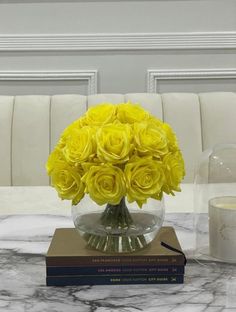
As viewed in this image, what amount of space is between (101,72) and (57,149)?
148cm

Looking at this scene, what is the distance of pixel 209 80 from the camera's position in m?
2.29

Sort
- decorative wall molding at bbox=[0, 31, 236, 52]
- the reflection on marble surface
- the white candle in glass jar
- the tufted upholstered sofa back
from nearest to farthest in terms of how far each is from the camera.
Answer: the reflection on marble surface, the white candle in glass jar, the tufted upholstered sofa back, decorative wall molding at bbox=[0, 31, 236, 52]

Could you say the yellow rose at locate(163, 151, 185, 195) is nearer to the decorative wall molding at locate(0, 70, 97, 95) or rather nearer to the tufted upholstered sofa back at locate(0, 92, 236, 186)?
the tufted upholstered sofa back at locate(0, 92, 236, 186)

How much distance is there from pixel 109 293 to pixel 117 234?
0.10 metres

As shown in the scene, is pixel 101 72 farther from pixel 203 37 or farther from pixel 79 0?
pixel 203 37

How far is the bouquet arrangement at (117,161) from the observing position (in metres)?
0.76

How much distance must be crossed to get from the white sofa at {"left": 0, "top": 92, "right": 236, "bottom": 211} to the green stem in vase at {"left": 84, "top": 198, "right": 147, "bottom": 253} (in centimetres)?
108

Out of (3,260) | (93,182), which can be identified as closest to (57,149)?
(93,182)

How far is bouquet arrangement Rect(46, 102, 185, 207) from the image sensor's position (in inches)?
30.0

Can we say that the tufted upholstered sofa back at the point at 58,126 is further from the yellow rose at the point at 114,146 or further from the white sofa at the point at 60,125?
the yellow rose at the point at 114,146

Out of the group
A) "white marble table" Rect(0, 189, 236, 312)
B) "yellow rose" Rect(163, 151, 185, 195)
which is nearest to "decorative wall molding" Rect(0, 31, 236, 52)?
"white marble table" Rect(0, 189, 236, 312)

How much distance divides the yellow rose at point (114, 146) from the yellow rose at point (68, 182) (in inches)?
2.2

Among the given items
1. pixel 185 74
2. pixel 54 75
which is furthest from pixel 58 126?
pixel 185 74

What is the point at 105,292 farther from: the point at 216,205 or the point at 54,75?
the point at 54,75
